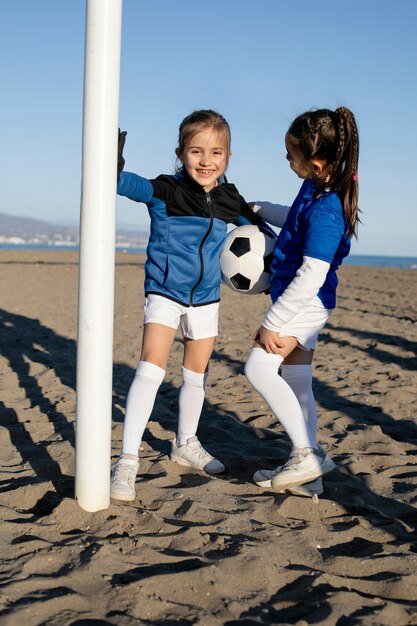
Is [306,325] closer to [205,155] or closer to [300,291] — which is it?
[300,291]

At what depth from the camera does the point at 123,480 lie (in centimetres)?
336

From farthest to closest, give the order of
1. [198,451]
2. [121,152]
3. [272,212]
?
[272,212] → [198,451] → [121,152]

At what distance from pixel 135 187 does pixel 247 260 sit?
80 cm

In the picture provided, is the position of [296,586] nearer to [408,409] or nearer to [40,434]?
[40,434]

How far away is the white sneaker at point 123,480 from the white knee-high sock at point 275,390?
2.51 ft

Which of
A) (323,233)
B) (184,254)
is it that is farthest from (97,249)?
(323,233)

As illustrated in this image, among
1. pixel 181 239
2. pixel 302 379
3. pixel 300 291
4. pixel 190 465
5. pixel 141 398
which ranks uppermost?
pixel 181 239

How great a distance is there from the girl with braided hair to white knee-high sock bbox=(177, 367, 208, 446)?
0.55 metres

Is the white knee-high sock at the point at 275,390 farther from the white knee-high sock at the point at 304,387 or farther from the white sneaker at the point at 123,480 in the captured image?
the white sneaker at the point at 123,480

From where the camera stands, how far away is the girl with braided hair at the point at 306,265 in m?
3.35

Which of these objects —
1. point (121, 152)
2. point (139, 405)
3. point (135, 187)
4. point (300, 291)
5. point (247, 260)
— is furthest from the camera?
point (247, 260)

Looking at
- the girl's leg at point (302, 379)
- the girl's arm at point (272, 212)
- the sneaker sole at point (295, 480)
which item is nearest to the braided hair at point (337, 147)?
the girl's arm at point (272, 212)

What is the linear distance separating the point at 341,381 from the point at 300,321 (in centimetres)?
344

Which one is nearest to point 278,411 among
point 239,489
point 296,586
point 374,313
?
point 239,489
